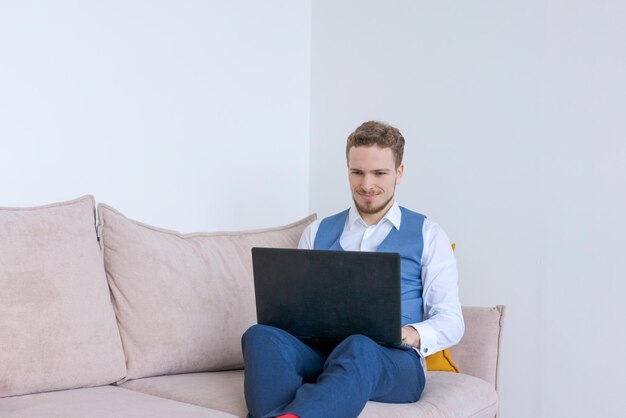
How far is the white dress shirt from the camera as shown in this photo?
7.74 feet

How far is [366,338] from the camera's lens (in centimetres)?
205

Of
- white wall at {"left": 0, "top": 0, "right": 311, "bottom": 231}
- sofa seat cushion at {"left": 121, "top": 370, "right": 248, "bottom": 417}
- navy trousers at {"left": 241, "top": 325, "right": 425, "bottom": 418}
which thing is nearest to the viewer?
navy trousers at {"left": 241, "top": 325, "right": 425, "bottom": 418}

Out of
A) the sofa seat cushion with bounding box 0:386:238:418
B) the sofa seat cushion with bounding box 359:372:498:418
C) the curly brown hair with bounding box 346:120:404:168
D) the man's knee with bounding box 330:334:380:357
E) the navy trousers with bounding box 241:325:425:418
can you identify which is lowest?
the sofa seat cushion with bounding box 359:372:498:418

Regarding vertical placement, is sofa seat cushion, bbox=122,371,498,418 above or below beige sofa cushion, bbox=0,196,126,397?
below

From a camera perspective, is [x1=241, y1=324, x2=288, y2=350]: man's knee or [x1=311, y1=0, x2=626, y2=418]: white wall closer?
[x1=241, y1=324, x2=288, y2=350]: man's knee

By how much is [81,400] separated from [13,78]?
117cm

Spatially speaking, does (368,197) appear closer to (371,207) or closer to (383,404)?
(371,207)

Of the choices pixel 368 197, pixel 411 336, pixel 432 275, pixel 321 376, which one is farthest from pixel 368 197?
pixel 321 376

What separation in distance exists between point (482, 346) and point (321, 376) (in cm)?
80

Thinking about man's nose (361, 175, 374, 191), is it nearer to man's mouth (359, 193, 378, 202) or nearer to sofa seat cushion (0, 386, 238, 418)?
man's mouth (359, 193, 378, 202)

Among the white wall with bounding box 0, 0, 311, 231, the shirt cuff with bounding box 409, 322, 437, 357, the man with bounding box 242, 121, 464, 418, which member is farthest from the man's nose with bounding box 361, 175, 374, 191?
the white wall with bounding box 0, 0, 311, 231

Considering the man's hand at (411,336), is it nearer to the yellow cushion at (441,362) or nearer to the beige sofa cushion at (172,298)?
the yellow cushion at (441,362)

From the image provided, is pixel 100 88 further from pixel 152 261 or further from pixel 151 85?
pixel 152 261

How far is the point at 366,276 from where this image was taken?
207 centimetres
